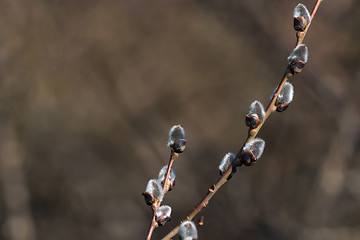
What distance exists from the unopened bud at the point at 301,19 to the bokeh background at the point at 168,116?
2.50 metres

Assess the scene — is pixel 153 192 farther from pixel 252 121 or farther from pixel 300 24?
pixel 300 24

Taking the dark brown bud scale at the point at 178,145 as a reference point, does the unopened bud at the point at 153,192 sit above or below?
below

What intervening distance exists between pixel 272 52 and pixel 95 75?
69.7 inches

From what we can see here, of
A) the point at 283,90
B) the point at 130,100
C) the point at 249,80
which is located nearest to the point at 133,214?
the point at 130,100

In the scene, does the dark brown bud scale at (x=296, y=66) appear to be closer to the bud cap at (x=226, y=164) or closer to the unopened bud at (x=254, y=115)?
the unopened bud at (x=254, y=115)

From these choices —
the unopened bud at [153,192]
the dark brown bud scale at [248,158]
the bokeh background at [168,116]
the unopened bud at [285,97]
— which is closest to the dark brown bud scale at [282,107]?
the unopened bud at [285,97]

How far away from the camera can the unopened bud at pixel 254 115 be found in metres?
0.86

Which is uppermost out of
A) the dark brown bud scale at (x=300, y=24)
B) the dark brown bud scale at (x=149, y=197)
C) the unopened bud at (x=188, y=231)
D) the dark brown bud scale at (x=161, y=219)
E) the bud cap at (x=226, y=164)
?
the dark brown bud scale at (x=300, y=24)

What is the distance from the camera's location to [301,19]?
91 cm

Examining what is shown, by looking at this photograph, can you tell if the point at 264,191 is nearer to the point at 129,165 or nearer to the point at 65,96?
the point at 129,165

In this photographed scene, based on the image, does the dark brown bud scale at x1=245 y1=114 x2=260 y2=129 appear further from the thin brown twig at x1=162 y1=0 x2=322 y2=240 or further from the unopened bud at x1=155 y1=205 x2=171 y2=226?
the unopened bud at x1=155 y1=205 x2=171 y2=226

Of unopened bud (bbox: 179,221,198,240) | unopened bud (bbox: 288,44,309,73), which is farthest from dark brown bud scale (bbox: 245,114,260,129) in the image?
unopened bud (bbox: 179,221,198,240)

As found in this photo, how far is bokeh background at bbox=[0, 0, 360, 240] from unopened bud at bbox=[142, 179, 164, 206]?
2.50 meters

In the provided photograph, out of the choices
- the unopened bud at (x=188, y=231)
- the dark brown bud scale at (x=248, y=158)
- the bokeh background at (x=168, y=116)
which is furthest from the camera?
the bokeh background at (x=168, y=116)
